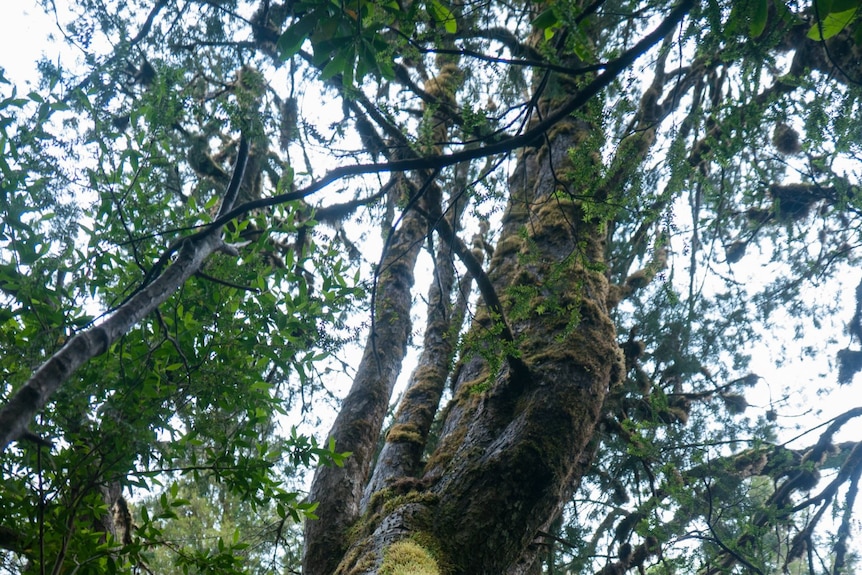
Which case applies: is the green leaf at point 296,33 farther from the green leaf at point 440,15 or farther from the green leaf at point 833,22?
the green leaf at point 833,22

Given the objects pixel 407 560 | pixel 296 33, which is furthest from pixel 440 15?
pixel 407 560

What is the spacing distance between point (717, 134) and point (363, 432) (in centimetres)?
367

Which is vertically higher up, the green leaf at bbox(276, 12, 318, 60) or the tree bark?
the green leaf at bbox(276, 12, 318, 60)

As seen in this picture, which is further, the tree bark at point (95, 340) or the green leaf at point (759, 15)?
the green leaf at point (759, 15)

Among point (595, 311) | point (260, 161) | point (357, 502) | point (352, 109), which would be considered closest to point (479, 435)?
point (595, 311)

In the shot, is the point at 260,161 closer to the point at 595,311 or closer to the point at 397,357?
the point at 397,357

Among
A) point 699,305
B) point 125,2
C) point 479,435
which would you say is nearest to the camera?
point 479,435

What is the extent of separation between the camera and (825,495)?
15.2 feet

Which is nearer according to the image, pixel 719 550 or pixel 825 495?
pixel 825 495

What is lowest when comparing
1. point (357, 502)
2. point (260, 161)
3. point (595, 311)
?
point (357, 502)

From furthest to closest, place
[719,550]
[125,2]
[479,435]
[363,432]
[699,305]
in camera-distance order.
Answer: [699,305], [719,550], [125,2], [363,432], [479,435]

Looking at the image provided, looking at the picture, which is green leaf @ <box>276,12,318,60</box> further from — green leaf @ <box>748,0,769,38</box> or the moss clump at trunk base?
the moss clump at trunk base

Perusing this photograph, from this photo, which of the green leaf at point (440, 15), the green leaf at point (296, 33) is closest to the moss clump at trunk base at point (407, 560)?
the green leaf at point (296, 33)

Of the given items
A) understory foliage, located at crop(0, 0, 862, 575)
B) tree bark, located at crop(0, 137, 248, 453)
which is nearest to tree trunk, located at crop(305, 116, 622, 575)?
understory foliage, located at crop(0, 0, 862, 575)
